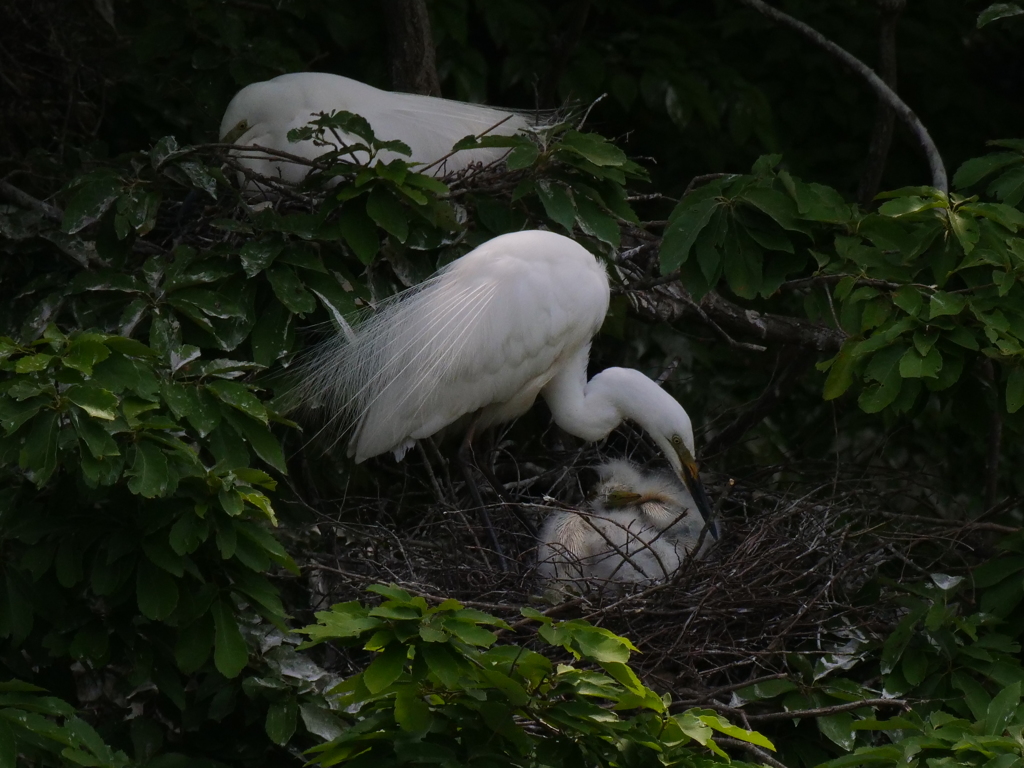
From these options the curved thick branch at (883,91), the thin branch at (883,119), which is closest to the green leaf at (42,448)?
the curved thick branch at (883,91)

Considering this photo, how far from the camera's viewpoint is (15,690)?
2.59 metres

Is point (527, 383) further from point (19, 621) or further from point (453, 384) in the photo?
point (19, 621)

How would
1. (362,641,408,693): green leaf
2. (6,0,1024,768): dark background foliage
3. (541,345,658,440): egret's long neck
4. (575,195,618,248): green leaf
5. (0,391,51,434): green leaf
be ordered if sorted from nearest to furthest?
(362,641,408,693): green leaf
(0,391,51,434): green leaf
(6,0,1024,768): dark background foliage
(575,195,618,248): green leaf
(541,345,658,440): egret's long neck

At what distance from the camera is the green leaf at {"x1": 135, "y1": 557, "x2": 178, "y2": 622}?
108 inches

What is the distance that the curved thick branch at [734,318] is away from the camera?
4.35m

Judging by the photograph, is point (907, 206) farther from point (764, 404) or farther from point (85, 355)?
Result: point (85, 355)

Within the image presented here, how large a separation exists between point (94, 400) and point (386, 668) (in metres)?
0.69

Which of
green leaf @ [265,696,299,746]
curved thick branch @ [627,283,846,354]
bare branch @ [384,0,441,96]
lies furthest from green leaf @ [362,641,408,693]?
bare branch @ [384,0,441,96]

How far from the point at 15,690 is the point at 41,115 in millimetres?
2532

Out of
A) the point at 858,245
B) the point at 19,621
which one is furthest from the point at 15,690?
the point at 858,245

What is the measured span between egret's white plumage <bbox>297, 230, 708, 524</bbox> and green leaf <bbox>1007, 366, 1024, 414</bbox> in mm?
1041

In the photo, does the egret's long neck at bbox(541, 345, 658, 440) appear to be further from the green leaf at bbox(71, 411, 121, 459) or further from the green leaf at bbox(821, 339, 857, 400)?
the green leaf at bbox(71, 411, 121, 459)

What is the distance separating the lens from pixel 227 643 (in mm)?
2799

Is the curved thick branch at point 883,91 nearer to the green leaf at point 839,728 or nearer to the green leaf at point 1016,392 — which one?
the green leaf at point 1016,392
